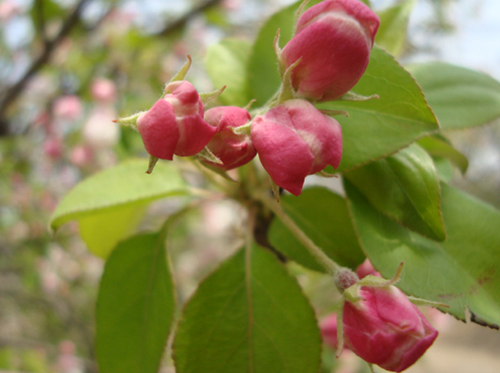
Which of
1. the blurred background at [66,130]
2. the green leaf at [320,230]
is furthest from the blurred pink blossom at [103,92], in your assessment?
the green leaf at [320,230]

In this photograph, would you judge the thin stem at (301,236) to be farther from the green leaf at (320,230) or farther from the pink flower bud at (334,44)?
the pink flower bud at (334,44)

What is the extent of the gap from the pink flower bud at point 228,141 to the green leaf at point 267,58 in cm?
19

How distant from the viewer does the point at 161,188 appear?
21.3 inches

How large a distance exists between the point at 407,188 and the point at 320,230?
125mm

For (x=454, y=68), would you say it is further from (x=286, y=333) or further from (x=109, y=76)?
(x=109, y=76)

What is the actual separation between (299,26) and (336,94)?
56 mm

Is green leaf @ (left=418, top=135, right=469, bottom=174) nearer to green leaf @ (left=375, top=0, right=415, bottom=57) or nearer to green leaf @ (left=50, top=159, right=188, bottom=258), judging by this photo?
green leaf @ (left=375, top=0, right=415, bottom=57)

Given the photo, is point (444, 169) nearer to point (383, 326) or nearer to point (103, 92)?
point (383, 326)

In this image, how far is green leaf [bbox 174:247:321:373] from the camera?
42 cm

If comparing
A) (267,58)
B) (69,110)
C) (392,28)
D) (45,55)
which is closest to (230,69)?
(267,58)

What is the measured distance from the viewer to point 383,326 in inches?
11.4

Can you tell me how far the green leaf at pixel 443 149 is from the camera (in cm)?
46

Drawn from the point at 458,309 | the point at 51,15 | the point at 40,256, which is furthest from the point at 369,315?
the point at 40,256

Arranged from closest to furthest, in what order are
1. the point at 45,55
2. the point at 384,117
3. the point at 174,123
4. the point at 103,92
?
the point at 174,123 < the point at 384,117 < the point at 45,55 < the point at 103,92
